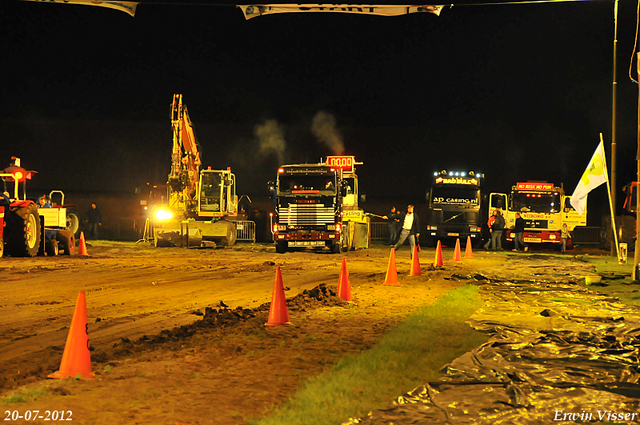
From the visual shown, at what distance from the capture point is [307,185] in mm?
26703

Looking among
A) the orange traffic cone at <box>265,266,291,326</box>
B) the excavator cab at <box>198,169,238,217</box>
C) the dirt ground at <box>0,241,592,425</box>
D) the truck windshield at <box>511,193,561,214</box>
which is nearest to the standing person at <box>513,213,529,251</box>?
the truck windshield at <box>511,193,561,214</box>

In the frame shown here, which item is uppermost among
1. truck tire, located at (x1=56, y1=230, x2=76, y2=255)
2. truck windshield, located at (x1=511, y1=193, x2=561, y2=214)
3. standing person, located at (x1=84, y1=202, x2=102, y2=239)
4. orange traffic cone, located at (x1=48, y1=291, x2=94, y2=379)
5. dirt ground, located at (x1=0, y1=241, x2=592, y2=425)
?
truck windshield, located at (x1=511, y1=193, x2=561, y2=214)

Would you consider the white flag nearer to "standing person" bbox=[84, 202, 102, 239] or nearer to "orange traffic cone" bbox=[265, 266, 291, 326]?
"orange traffic cone" bbox=[265, 266, 291, 326]

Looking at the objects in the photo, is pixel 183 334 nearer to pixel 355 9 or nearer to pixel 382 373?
pixel 382 373

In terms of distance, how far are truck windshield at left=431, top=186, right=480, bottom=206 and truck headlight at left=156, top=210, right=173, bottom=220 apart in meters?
14.1

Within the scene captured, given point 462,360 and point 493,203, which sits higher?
point 493,203

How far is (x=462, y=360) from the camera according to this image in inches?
273

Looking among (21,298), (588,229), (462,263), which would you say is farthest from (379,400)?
(588,229)

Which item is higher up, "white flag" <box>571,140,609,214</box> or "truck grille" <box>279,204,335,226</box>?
"white flag" <box>571,140,609,214</box>

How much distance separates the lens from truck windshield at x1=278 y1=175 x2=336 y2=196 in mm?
26578

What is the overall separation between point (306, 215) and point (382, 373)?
2032 cm

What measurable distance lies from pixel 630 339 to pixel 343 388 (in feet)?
14.4

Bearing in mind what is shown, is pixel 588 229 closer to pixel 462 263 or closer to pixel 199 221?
pixel 462 263

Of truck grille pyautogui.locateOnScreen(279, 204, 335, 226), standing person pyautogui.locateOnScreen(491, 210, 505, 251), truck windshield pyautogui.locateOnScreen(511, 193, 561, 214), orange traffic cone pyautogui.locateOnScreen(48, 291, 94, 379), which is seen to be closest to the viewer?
orange traffic cone pyautogui.locateOnScreen(48, 291, 94, 379)
